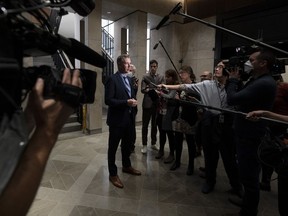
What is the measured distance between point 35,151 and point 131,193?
2130 millimetres

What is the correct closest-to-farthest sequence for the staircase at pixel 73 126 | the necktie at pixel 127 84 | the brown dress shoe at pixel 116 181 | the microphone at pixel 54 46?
the microphone at pixel 54 46 → the brown dress shoe at pixel 116 181 → the necktie at pixel 127 84 → the staircase at pixel 73 126

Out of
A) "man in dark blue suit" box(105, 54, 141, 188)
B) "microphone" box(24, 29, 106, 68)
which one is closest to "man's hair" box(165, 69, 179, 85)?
"man in dark blue suit" box(105, 54, 141, 188)

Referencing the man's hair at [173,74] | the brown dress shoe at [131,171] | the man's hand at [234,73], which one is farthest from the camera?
the man's hair at [173,74]

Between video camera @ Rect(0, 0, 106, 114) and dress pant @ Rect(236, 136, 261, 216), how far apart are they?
1.47m

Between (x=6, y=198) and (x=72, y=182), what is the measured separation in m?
2.42

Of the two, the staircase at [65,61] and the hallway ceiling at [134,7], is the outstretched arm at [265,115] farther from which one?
the hallway ceiling at [134,7]

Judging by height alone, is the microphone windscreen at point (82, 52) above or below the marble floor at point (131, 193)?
above

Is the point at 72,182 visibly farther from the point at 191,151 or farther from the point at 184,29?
the point at 184,29

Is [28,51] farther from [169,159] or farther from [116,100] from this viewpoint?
[169,159]

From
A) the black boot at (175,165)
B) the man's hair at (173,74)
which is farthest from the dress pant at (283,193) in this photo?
the man's hair at (173,74)

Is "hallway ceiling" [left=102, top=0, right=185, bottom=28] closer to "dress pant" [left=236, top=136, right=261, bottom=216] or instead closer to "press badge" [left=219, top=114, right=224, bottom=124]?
"press badge" [left=219, top=114, right=224, bottom=124]

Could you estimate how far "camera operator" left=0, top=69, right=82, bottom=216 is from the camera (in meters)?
0.49

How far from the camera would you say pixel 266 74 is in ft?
5.85

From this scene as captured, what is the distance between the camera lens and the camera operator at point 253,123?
1.75 m
